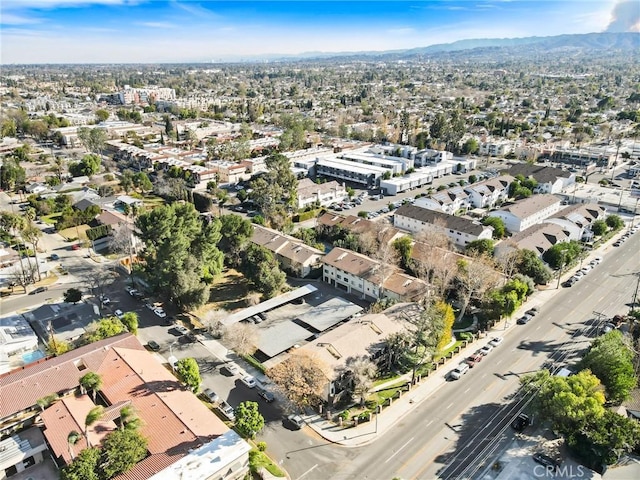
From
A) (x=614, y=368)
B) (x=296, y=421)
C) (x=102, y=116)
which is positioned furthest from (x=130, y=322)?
(x=102, y=116)

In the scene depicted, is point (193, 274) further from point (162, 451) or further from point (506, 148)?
point (506, 148)

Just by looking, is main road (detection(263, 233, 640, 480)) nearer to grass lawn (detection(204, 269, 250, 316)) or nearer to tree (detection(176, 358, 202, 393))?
tree (detection(176, 358, 202, 393))

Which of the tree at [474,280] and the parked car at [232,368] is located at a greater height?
the tree at [474,280]

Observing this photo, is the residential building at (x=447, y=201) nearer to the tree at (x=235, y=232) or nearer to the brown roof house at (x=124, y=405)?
the tree at (x=235, y=232)

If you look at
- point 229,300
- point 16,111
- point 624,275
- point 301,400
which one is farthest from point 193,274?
point 16,111

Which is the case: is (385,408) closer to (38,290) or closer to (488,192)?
(38,290)

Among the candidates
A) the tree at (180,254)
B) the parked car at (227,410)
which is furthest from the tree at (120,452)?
the tree at (180,254)
